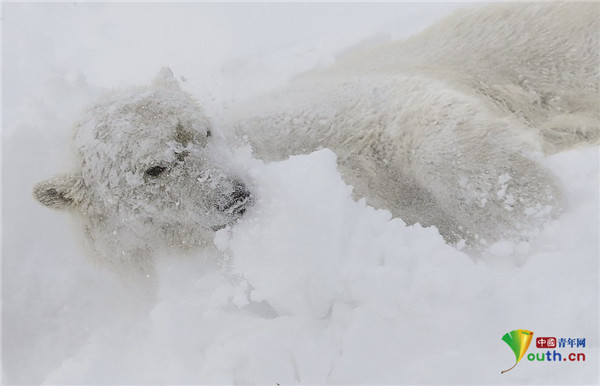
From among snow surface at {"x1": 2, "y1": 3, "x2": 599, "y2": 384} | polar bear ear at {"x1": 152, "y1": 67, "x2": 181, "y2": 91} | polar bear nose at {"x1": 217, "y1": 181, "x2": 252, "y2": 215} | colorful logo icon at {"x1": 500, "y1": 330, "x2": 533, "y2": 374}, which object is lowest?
colorful logo icon at {"x1": 500, "y1": 330, "x2": 533, "y2": 374}

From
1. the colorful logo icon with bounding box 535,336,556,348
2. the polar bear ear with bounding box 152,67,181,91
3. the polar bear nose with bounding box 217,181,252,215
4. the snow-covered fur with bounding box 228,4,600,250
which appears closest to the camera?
the colorful logo icon with bounding box 535,336,556,348

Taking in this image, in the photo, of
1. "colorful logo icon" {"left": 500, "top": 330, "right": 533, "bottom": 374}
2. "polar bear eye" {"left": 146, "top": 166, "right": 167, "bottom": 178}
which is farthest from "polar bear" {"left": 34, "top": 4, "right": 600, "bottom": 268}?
"colorful logo icon" {"left": 500, "top": 330, "right": 533, "bottom": 374}

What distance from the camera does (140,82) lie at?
19.2 ft

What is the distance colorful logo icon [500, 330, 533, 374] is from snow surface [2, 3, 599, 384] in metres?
0.03

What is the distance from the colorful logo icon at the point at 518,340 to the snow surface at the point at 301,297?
32 millimetres

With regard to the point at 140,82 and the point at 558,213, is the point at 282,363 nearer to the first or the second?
the point at 558,213

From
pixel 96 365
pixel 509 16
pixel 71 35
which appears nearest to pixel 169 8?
pixel 71 35

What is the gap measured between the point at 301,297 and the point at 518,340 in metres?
1.19

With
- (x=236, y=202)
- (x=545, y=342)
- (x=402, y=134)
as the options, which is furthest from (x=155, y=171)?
(x=545, y=342)

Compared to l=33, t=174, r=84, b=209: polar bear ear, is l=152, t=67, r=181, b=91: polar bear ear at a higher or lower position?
higher

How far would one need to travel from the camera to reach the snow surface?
2.70 m

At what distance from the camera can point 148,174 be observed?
3.26 m

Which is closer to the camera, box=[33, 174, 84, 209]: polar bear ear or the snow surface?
the snow surface

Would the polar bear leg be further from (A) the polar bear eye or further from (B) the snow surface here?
(A) the polar bear eye
